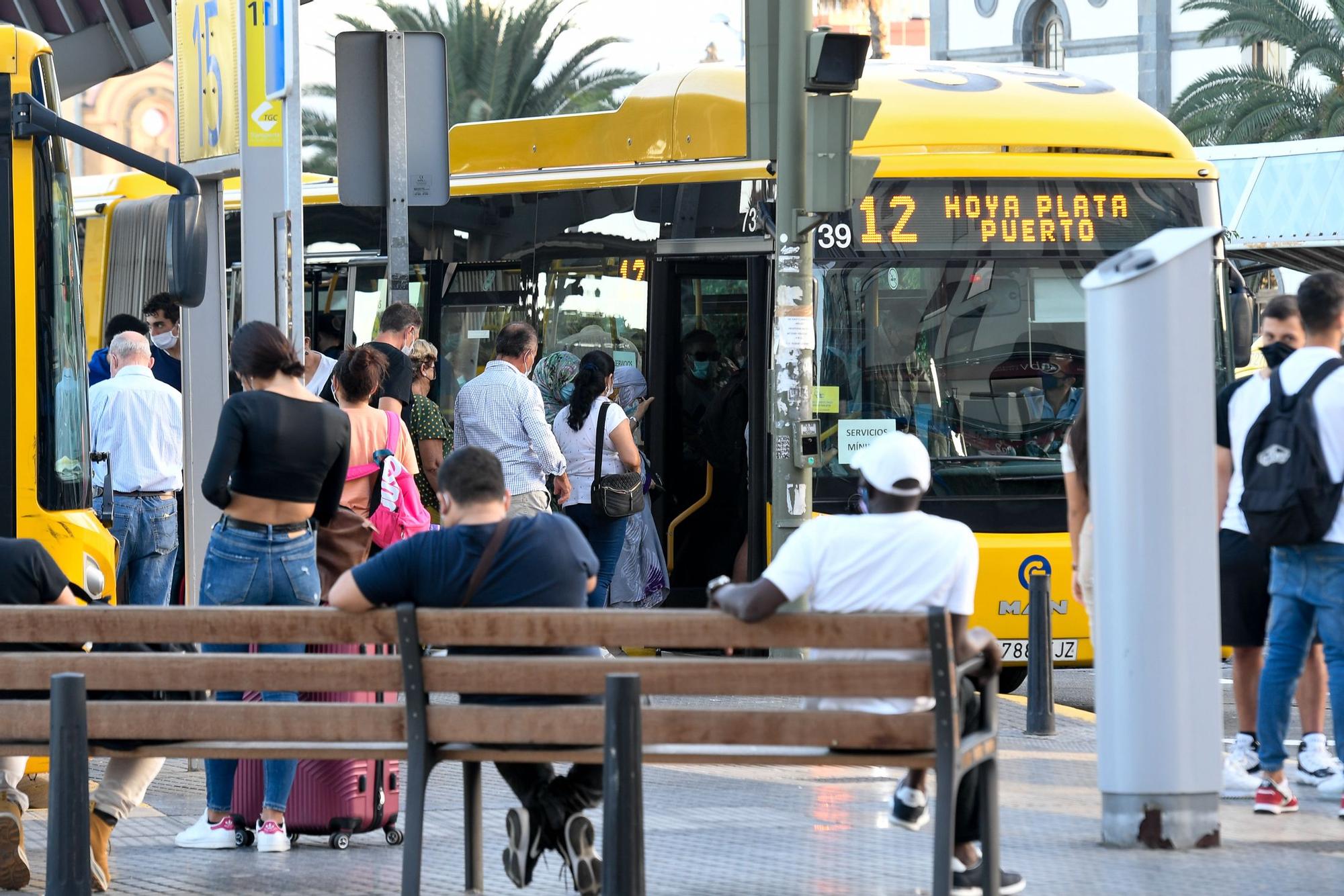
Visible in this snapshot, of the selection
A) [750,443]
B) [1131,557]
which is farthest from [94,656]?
[750,443]

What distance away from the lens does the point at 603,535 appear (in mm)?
10430

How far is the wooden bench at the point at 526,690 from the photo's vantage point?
16.1 feet

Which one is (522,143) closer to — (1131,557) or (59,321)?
(59,321)

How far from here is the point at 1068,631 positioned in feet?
34.6

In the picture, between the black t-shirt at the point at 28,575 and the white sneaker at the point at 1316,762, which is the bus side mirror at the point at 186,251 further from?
the white sneaker at the point at 1316,762

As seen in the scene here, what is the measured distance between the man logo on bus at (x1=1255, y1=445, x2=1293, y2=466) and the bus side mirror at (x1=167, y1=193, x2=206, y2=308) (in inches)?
144

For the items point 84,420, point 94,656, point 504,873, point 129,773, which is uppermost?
point 84,420

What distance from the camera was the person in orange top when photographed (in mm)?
7457

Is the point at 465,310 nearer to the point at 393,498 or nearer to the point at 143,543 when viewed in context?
the point at 143,543

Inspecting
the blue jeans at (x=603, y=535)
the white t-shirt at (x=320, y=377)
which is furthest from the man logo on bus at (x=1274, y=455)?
the white t-shirt at (x=320, y=377)

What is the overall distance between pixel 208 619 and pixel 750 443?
5642 mm

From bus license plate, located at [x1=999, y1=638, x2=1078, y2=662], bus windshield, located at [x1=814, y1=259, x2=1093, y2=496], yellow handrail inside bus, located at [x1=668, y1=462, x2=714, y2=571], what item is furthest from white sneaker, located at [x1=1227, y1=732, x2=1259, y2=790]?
yellow handrail inside bus, located at [x1=668, y1=462, x2=714, y2=571]

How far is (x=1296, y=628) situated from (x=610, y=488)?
14.0 feet

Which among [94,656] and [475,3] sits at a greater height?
[475,3]
